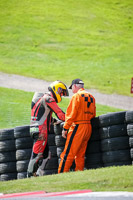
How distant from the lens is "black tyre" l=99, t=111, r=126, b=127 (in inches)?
299

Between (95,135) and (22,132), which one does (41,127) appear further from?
(95,135)

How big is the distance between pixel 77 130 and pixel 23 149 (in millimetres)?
1626

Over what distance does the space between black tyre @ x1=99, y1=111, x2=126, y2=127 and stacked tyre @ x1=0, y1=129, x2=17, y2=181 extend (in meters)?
2.26

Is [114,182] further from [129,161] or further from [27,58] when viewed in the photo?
[27,58]

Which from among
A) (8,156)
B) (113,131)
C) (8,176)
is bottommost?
(8,176)

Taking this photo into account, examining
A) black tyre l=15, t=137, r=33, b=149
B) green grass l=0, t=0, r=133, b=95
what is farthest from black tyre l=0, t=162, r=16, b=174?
green grass l=0, t=0, r=133, b=95

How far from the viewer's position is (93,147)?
26.1 ft

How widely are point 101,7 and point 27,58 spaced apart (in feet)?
59.2

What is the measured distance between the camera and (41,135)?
26.5ft

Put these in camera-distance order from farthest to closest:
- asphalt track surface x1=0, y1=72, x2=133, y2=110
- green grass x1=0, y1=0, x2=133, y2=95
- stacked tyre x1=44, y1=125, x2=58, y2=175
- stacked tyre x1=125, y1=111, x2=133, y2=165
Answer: green grass x1=0, y1=0, x2=133, y2=95 < asphalt track surface x1=0, y1=72, x2=133, y2=110 < stacked tyre x1=44, y1=125, x2=58, y2=175 < stacked tyre x1=125, y1=111, x2=133, y2=165

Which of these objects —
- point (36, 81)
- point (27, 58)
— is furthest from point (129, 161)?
point (27, 58)

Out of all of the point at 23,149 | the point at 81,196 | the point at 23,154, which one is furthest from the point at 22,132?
the point at 81,196

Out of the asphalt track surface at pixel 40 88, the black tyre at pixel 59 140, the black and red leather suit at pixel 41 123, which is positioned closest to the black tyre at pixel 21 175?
the black and red leather suit at pixel 41 123

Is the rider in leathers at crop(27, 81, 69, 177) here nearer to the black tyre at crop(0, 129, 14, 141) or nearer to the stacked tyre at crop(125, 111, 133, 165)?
the black tyre at crop(0, 129, 14, 141)
